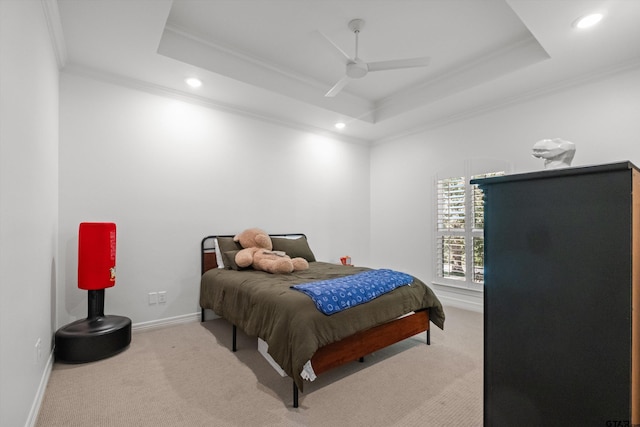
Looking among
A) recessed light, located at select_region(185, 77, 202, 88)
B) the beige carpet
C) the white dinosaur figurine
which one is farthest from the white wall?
the white dinosaur figurine

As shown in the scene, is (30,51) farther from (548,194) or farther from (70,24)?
(548,194)

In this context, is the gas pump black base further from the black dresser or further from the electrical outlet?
the black dresser

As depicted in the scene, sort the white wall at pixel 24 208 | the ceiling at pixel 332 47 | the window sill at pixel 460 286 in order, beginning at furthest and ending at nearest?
the window sill at pixel 460 286, the ceiling at pixel 332 47, the white wall at pixel 24 208

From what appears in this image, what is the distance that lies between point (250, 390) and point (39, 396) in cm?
133

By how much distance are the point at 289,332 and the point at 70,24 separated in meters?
3.01

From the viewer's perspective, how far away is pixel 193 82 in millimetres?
3445

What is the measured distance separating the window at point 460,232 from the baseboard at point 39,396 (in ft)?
14.5

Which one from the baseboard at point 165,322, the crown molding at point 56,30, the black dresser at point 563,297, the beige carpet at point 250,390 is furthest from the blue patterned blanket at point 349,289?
the crown molding at point 56,30

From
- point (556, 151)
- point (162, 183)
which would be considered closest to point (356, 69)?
point (556, 151)

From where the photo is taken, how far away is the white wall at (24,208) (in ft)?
4.63

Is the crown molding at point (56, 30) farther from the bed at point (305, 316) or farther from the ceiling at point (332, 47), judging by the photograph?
the bed at point (305, 316)

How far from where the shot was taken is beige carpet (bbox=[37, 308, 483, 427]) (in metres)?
1.88

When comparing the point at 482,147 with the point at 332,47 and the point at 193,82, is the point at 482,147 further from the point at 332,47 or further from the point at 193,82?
the point at 193,82

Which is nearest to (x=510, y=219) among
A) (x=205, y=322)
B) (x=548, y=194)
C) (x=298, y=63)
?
(x=548, y=194)
